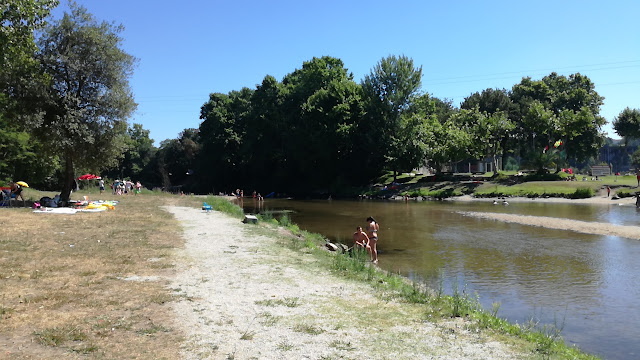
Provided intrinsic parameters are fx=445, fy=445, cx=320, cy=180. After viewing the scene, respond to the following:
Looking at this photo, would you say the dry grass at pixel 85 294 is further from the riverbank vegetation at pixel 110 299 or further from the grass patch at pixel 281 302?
the grass patch at pixel 281 302

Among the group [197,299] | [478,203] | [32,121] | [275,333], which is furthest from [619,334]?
[478,203]

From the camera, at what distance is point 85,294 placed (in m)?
10.4

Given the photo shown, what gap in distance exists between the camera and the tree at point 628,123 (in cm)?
8769

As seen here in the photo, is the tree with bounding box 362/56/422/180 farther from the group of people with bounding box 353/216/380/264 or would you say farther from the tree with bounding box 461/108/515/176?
the group of people with bounding box 353/216/380/264

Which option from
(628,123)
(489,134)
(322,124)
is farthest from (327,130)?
(628,123)

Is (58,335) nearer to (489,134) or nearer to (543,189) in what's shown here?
(543,189)

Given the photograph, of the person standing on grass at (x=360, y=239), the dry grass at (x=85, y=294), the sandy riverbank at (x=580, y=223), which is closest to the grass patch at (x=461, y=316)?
the dry grass at (x=85, y=294)

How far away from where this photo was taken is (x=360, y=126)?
77125mm

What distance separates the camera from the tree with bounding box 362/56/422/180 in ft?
246

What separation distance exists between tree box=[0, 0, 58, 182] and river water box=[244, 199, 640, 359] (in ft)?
62.9

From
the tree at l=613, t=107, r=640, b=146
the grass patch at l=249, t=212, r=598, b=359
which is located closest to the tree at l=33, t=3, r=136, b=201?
the grass patch at l=249, t=212, r=598, b=359

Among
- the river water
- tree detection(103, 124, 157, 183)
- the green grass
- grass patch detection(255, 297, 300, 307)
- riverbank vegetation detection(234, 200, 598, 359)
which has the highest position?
tree detection(103, 124, 157, 183)

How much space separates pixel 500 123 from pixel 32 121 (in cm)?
6482

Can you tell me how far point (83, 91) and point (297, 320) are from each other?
95.5ft
